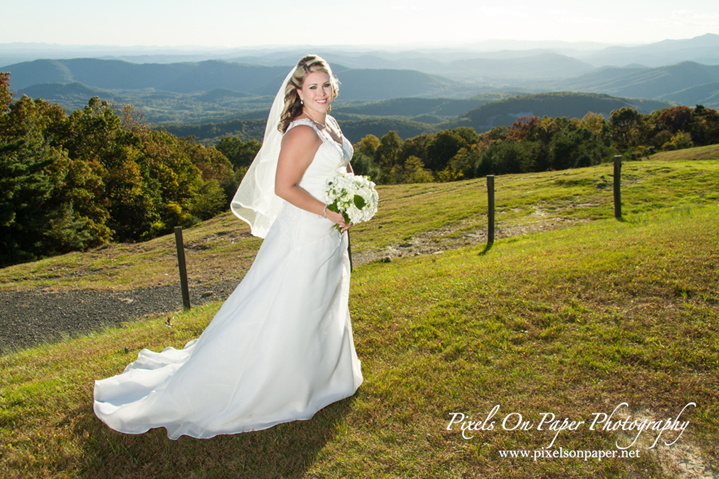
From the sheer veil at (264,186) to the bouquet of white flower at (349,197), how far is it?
36.5 inches

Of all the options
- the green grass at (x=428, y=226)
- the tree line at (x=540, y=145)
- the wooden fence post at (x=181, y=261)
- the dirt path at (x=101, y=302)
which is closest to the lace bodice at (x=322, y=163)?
the wooden fence post at (x=181, y=261)

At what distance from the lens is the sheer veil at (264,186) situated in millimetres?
4410

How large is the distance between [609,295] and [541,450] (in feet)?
10.4

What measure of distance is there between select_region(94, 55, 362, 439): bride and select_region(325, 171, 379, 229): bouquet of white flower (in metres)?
0.08

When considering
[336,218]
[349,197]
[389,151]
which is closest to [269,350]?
[336,218]

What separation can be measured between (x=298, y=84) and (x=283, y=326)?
2348mm

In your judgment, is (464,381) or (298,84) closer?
(298,84)

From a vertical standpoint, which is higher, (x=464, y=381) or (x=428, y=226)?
(x=464, y=381)

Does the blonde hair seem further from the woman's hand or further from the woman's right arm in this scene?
the woman's hand

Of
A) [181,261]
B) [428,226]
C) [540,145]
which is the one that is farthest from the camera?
[540,145]

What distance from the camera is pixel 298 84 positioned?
3.92 m

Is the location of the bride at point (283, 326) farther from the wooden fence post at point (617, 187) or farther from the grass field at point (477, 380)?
the wooden fence post at point (617, 187)

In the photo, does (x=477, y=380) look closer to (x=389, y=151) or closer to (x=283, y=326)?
(x=283, y=326)

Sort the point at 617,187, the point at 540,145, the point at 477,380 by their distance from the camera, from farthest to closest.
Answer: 1. the point at 540,145
2. the point at 617,187
3. the point at 477,380
